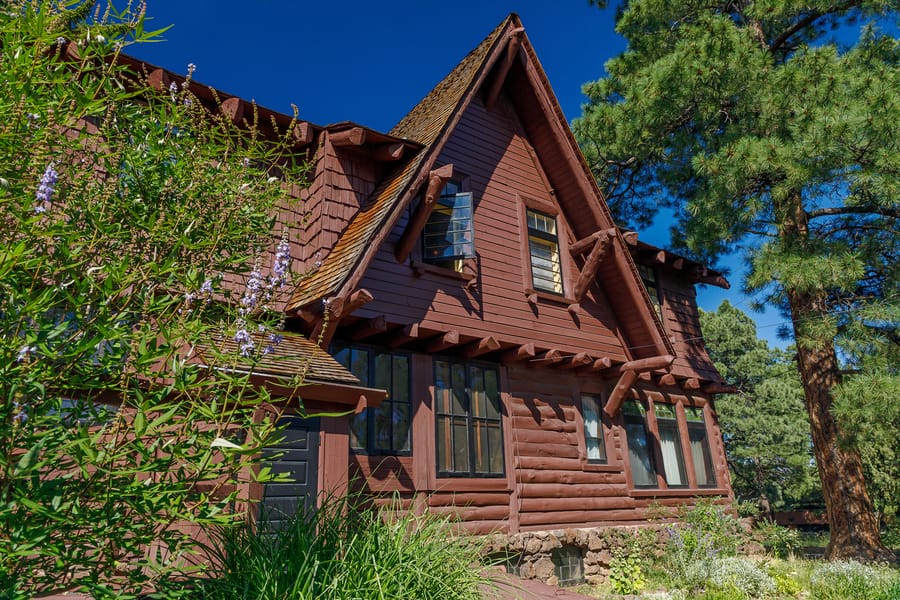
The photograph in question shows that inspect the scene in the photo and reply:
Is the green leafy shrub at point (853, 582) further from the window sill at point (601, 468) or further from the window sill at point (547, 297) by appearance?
the window sill at point (547, 297)

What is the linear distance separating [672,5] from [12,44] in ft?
51.7

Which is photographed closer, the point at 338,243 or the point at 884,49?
the point at 338,243

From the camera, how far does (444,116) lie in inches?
428

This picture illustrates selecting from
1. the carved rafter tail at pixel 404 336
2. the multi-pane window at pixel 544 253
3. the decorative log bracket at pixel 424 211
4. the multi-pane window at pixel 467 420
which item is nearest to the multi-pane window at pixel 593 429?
the multi-pane window at pixel 544 253

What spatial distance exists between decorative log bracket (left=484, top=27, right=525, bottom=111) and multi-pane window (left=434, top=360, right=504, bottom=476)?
5619 mm

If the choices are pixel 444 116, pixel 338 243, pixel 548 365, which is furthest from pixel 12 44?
pixel 548 365

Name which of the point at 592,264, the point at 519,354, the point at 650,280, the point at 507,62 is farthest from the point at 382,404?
the point at 650,280

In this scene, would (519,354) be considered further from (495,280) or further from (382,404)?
(382,404)

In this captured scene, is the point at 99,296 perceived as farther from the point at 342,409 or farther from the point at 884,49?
the point at 884,49

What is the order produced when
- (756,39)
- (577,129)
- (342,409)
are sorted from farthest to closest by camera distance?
(577,129), (756,39), (342,409)

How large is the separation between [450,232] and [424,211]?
85 cm

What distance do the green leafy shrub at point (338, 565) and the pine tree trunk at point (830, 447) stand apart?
31.9ft

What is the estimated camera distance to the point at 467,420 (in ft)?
33.5

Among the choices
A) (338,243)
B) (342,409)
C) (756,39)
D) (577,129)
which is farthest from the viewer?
(577,129)
